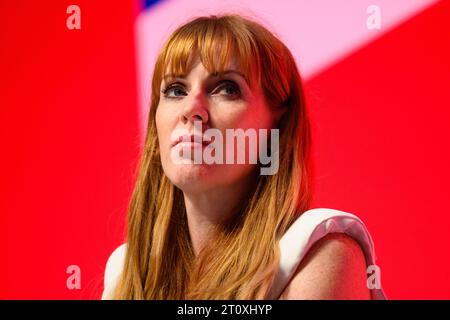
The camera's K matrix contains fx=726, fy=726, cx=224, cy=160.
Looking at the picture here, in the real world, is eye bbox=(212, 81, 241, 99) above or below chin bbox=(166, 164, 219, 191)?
above

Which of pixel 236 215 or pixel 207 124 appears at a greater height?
pixel 207 124

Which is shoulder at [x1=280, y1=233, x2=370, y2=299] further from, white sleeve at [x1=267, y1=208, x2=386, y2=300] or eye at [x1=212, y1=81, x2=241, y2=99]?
eye at [x1=212, y1=81, x2=241, y2=99]

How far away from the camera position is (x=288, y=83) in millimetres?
1540

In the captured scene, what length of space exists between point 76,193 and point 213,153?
843 millimetres

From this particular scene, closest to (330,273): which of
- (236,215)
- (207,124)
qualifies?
(236,215)

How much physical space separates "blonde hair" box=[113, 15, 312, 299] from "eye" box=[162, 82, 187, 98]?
0.04 metres

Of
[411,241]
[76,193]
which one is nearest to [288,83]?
[411,241]

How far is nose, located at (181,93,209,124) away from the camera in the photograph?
55.9 inches

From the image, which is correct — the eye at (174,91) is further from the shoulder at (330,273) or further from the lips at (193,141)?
the shoulder at (330,273)

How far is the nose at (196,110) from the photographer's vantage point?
1421 millimetres

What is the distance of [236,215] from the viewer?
4.91 feet

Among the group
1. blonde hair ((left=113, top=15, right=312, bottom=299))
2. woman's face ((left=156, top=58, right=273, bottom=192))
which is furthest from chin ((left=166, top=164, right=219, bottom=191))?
blonde hair ((left=113, top=15, right=312, bottom=299))

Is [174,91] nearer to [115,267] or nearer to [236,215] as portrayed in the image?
[236,215]

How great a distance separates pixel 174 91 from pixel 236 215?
29 cm
